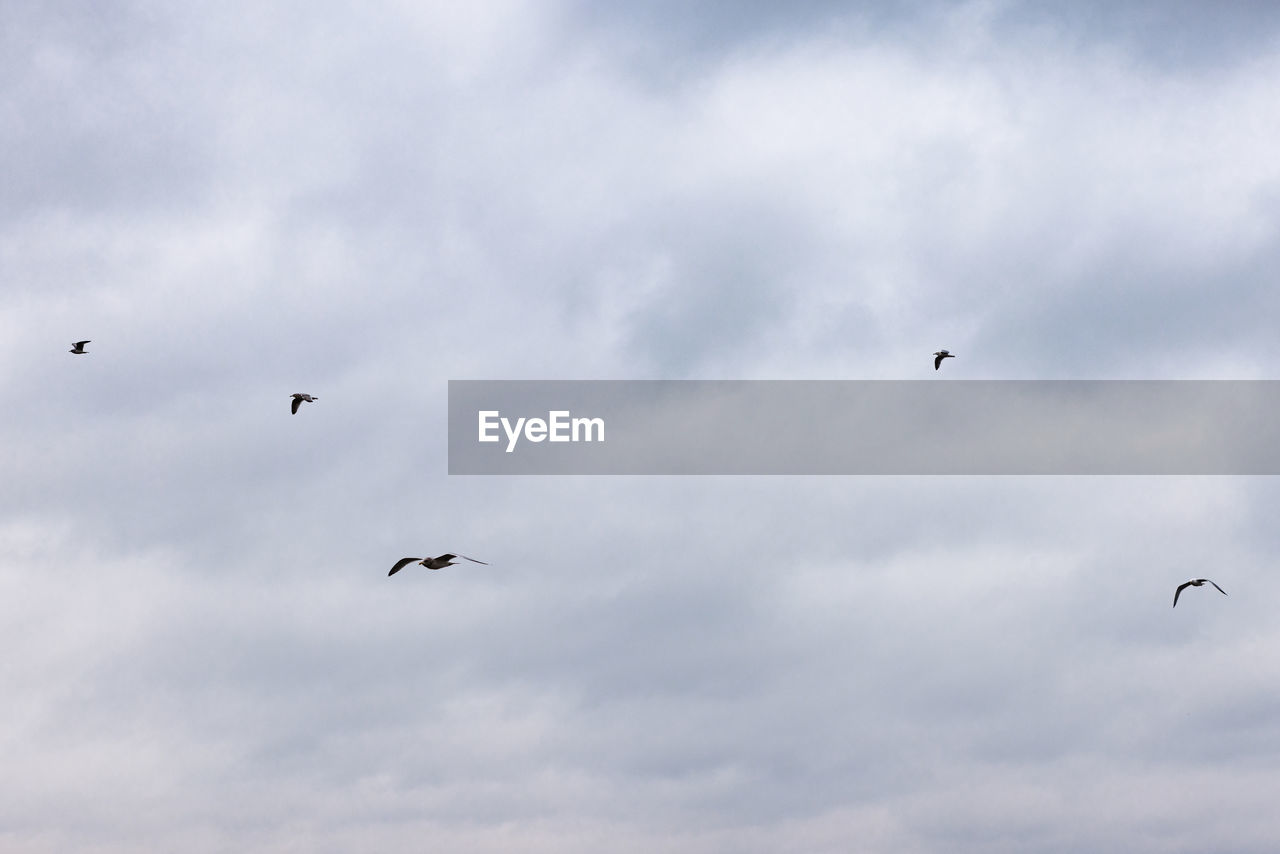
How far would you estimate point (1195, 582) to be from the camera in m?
155

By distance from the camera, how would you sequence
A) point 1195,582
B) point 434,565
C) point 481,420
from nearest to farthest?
1. point 434,565
2. point 1195,582
3. point 481,420

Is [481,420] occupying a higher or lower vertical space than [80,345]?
lower

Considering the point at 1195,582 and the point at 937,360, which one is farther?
the point at 937,360

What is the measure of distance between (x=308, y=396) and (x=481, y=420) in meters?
19.1

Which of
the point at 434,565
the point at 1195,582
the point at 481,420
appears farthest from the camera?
the point at 481,420

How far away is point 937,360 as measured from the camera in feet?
584

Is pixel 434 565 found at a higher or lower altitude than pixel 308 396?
lower

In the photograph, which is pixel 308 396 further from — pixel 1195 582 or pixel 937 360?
pixel 1195 582

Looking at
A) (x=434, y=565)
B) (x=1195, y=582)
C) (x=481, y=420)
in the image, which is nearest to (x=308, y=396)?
(x=481, y=420)

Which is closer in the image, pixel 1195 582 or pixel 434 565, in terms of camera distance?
pixel 434 565

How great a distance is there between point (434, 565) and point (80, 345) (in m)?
76.5

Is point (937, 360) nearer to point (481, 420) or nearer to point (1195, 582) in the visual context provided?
point (1195, 582)

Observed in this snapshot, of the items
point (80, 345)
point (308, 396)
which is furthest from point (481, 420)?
point (80, 345)

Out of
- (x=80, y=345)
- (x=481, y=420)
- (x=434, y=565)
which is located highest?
(x=80, y=345)
